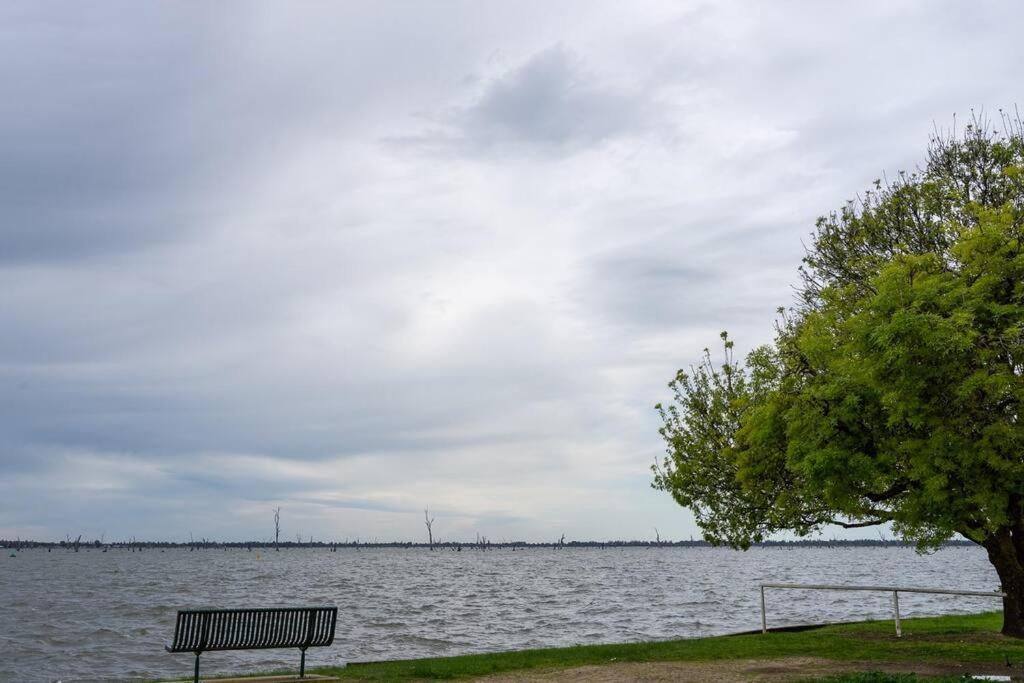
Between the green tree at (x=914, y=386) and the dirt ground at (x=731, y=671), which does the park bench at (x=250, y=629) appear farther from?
the green tree at (x=914, y=386)

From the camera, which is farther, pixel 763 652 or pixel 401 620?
pixel 401 620

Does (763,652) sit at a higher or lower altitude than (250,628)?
lower

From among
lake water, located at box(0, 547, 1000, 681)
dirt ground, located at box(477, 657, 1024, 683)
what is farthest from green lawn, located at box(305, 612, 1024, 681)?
lake water, located at box(0, 547, 1000, 681)

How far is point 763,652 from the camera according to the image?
19.0 m

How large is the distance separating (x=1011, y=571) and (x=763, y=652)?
6.92 m

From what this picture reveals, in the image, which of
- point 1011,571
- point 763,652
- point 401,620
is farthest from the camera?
point 401,620

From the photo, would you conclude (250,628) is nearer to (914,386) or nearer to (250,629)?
(250,629)

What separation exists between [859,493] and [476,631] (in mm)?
22390

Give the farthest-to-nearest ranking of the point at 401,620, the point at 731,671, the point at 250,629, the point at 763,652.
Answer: the point at 401,620
the point at 763,652
the point at 731,671
the point at 250,629

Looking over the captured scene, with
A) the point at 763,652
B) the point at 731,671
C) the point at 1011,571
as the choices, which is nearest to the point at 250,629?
the point at 731,671

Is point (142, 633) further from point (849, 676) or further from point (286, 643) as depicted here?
point (849, 676)

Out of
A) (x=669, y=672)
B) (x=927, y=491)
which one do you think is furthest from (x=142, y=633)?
(x=927, y=491)

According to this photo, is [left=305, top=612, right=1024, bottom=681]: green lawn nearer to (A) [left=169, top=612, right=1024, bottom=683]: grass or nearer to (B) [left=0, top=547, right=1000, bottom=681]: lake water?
(A) [left=169, top=612, right=1024, bottom=683]: grass

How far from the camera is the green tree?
17.2 meters
